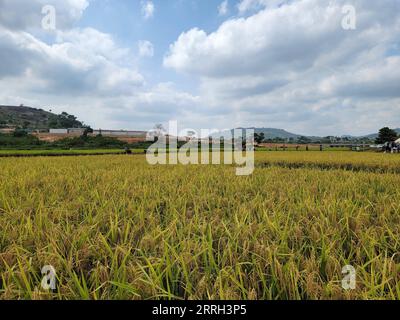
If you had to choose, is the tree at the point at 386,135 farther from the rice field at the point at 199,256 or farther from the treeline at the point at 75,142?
the rice field at the point at 199,256

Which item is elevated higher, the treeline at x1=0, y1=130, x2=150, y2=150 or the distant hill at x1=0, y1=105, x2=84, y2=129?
the distant hill at x1=0, y1=105, x2=84, y2=129

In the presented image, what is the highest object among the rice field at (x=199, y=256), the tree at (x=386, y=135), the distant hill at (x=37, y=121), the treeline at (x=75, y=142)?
the distant hill at (x=37, y=121)

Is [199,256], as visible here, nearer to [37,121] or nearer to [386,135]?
[386,135]

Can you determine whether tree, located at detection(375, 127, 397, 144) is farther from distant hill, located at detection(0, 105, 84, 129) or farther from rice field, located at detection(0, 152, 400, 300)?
distant hill, located at detection(0, 105, 84, 129)

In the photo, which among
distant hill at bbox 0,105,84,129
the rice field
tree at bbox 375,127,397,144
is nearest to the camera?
the rice field

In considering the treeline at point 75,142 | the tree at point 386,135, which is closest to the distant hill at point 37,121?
the treeline at point 75,142

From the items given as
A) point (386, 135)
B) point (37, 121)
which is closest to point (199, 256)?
point (386, 135)

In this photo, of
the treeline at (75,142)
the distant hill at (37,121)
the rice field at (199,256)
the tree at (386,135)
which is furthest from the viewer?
the distant hill at (37,121)

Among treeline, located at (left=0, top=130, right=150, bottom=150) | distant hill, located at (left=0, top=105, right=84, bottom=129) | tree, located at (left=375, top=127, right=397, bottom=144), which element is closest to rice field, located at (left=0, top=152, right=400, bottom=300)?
treeline, located at (left=0, top=130, right=150, bottom=150)

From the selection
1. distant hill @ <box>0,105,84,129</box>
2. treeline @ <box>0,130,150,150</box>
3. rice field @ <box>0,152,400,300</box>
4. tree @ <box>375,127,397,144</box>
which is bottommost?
rice field @ <box>0,152,400,300</box>

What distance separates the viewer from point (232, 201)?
3043 mm

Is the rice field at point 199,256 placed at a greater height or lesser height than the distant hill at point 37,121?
lesser
